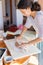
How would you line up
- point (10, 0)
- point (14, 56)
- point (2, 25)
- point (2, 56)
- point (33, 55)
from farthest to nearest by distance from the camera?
1. point (10, 0)
2. point (2, 25)
3. point (33, 55)
4. point (14, 56)
5. point (2, 56)

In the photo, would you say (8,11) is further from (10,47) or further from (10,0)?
(10,47)

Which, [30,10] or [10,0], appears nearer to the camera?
[30,10]

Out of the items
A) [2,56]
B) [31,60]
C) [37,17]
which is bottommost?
[31,60]

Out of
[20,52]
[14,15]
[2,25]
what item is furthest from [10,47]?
[14,15]

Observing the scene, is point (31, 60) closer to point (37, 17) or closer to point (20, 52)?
point (20, 52)

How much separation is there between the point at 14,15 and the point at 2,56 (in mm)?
2059

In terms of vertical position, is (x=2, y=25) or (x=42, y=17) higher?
(x=42, y=17)

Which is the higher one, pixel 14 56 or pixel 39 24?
pixel 39 24

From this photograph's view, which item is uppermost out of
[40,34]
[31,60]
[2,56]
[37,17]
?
[37,17]

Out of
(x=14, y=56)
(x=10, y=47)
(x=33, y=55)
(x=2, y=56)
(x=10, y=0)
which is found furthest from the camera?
(x=10, y=0)

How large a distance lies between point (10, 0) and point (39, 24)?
190 centimetres

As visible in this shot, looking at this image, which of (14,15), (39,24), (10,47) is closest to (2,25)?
(14,15)

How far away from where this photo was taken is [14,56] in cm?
141

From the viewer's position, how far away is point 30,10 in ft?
5.02
